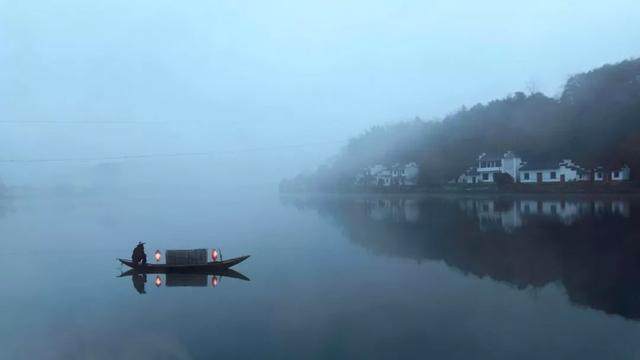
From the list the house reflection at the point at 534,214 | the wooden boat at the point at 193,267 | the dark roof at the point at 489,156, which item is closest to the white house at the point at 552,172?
the dark roof at the point at 489,156

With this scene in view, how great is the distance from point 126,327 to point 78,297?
4.29 m

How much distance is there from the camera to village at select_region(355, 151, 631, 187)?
5722cm

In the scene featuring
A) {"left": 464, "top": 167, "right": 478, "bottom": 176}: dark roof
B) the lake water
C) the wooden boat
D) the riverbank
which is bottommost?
the lake water

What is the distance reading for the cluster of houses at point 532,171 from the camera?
188 feet

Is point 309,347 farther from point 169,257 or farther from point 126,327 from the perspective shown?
point 169,257

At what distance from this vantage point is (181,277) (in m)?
18.0

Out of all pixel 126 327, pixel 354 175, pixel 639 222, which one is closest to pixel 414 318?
pixel 126 327

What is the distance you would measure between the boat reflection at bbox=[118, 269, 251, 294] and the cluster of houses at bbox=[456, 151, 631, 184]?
161 feet

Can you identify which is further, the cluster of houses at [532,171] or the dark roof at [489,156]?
the dark roof at [489,156]

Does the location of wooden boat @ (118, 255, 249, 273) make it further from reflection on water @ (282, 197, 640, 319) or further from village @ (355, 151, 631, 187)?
village @ (355, 151, 631, 187)

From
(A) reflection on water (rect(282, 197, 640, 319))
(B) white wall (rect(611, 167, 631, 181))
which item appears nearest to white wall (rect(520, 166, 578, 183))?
(B) white wall (rect(611, 167, 631, 181))

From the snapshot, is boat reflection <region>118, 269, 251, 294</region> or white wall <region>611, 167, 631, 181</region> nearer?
boat reflection <region>118, 269, 251, 294</region>

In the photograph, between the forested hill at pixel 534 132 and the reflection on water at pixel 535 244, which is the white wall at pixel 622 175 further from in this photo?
the reflection on water at pixel 535 244

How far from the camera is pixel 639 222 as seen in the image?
27203 millimetres
